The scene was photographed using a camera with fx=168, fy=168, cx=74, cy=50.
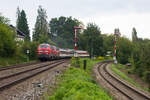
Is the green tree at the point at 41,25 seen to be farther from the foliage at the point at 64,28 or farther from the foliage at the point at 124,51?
the foliage at the point at 124,51

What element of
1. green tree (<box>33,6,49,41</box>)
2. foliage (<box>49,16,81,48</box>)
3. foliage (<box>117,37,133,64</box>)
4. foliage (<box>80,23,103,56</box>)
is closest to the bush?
foliage (<box>80,23,103,56</box>)

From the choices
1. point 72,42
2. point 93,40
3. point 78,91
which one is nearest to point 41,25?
point 72,42

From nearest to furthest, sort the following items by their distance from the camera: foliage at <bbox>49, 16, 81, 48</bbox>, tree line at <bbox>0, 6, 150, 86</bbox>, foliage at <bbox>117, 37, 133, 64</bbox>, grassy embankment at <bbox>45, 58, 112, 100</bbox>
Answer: grassy embankment at <bbox>45, 58, 112, 100</bbox> < tree line at <bbox>0, 6, 150, 86</bbox> < foliage at <bbox>117, 37, 133, 64</bbox> < foliage at <bbox>49, 16, 81, 48</bbox>

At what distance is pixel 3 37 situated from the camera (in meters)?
20.8

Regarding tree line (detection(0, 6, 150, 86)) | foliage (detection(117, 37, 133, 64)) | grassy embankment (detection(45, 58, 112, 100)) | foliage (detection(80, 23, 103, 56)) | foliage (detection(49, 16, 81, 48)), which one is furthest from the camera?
foliage (detection(49, 16, 81, 48))

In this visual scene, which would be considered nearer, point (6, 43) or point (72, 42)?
point (6, 43)

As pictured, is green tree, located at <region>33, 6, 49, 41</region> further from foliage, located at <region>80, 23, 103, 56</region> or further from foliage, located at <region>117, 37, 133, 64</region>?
foliage, located at <region>117, 37, 133, 64</region>

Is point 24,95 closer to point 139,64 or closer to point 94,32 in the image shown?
point 139,64

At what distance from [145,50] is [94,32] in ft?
67.4

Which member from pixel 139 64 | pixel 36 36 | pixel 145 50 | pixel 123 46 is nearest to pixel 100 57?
pixel 123 46

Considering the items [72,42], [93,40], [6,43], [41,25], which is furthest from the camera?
[72,42]

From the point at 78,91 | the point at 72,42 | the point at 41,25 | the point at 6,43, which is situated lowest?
the point at 78,91

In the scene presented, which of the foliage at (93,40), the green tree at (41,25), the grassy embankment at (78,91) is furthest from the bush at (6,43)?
the green tree at (41,25)

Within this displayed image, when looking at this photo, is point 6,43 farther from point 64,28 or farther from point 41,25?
point 64,28
